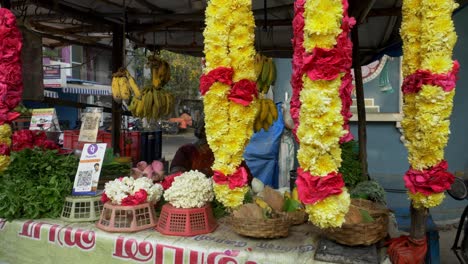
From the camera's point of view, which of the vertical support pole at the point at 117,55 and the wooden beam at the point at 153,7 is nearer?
the wooden beam at the point at 153,7

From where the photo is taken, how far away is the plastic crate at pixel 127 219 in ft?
8.27

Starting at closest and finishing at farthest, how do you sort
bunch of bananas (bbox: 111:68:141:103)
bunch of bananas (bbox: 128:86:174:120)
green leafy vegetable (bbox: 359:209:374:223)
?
1. green leafy vegetable (bbox: 359:209:374:223)
2. bunch of bananas (bbox: 128:86:174:120)
3. bunch of bananas (bbox: 111:68:141:103)

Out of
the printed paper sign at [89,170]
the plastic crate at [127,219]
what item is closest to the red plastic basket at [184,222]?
the plastic crate at [127,219]

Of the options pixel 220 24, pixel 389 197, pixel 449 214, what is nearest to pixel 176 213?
pixel 220 24

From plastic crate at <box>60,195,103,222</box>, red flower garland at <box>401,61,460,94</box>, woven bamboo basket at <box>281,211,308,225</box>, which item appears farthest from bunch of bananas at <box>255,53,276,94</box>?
plastic crate at <box>60,195,103,222</box>

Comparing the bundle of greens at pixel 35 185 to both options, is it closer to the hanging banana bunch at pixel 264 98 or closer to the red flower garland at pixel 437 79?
the hanging banana bunch at pixel 264 98

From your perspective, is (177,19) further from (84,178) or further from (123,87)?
(84,178)

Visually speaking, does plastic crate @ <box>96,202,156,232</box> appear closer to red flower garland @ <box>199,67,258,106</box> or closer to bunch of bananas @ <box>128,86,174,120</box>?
red flower garland @ <box>199,67,258,106</box>

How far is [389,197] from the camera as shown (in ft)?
18.5

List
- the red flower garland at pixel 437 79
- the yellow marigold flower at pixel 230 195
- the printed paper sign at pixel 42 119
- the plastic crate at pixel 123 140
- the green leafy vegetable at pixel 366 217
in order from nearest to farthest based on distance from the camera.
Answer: the red flower garland at pixel 437 79, the green leafy vegetable at pixel 366 217, the yellow marigold flower at pixel 230 195, the printed paper sign at pixel 42 119, the plastic crate at pixel 123 140

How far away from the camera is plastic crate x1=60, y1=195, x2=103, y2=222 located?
2754mm

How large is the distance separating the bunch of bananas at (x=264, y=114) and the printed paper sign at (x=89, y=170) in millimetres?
1205

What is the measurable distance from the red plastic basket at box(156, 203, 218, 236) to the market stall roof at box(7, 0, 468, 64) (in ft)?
6.15

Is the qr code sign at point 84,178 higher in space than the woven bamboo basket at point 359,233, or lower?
higher
